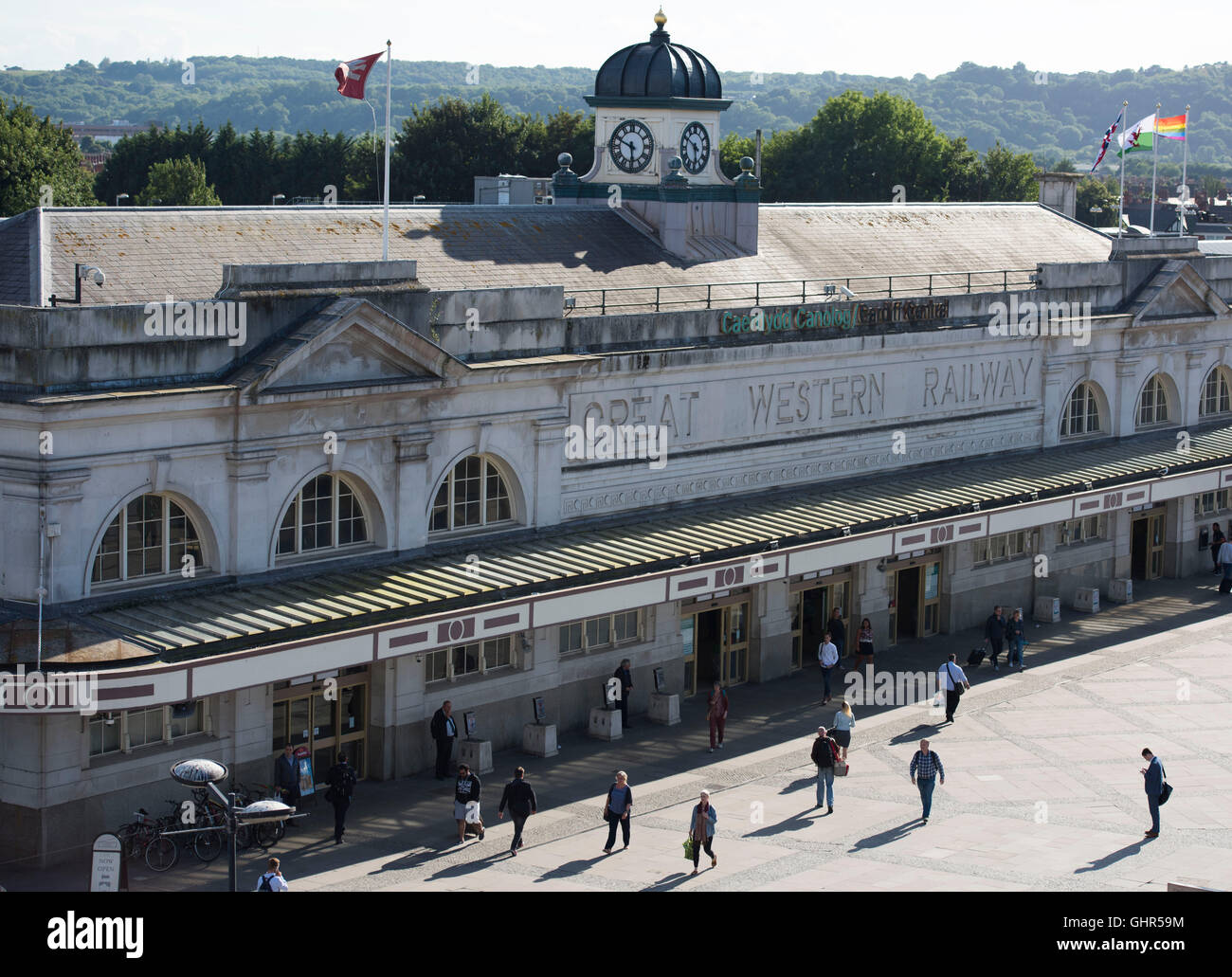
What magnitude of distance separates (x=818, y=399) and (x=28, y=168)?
44796 millimetres

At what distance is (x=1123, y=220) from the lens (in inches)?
2474

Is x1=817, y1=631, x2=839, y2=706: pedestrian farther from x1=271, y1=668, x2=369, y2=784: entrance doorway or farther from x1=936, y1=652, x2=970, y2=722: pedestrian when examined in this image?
x1=271, y1=668, x2=369, y2=784: entrance doorway

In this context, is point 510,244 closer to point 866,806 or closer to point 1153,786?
point 866,806

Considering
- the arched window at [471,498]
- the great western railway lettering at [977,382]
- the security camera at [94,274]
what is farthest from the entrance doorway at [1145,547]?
the security camera at [94,274]

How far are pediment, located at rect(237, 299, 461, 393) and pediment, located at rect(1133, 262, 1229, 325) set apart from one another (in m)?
26.2

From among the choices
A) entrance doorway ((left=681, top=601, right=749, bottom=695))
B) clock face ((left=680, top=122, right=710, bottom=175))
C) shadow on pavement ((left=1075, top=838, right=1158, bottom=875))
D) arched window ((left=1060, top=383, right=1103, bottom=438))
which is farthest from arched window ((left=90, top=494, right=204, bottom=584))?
arched window ((left=1060, top=383, right=1103, bottom=438))

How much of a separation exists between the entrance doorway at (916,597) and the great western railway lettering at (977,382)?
4270 millimetres

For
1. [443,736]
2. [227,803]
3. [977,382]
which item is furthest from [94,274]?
[977,382]

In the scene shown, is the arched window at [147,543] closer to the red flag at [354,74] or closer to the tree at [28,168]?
the red flag at [354,74]

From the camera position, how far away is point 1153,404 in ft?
182

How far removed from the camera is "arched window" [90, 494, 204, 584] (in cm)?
2981

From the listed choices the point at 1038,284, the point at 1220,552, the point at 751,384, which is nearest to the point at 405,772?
the point at 751,384

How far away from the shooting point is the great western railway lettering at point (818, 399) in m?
42.1

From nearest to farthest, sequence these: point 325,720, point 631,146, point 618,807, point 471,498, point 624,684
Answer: point 618,807 → point 325,720 → point 471,498 → point 624,684 → point 631,146
